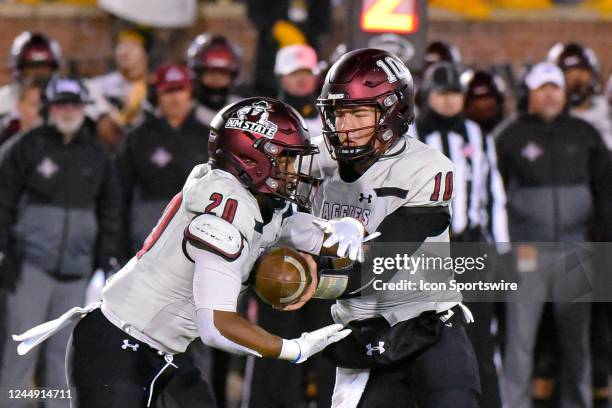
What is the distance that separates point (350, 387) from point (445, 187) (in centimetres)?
83

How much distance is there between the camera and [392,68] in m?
5.23

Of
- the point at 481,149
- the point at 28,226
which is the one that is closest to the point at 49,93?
the point at 28,226

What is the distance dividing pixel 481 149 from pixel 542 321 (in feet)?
3.45

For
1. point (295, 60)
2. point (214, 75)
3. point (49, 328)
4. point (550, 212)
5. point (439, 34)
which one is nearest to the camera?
point (49, 328)

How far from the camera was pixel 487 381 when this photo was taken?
6.91 metres

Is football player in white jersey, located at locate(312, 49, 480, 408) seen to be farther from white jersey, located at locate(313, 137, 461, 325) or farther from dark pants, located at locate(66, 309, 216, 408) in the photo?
dark pants, located at locate(66, 309, 216, 408)

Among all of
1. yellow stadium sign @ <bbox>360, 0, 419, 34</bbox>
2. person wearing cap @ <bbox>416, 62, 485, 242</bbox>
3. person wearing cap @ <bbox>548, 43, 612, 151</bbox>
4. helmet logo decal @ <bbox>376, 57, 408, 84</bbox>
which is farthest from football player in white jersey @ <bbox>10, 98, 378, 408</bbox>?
person wearing cap @ <bbox>548, 43, 612, 151</bbox>

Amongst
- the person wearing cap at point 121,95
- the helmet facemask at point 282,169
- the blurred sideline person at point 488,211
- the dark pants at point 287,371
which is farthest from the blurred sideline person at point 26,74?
the helmet facemask at point 282,169

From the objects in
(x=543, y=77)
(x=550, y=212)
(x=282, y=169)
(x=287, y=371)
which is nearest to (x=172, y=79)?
(x=287, y=371)

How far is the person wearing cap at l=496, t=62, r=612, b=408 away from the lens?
7.49 m

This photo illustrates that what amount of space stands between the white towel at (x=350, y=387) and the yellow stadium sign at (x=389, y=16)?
8.85 ft

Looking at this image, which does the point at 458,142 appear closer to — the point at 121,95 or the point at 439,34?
the point at 121,95

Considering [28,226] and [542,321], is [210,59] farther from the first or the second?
[542,321]

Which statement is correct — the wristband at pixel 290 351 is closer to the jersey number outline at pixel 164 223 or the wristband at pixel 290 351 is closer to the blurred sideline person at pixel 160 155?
the jersey number outline at pixel 164 223
